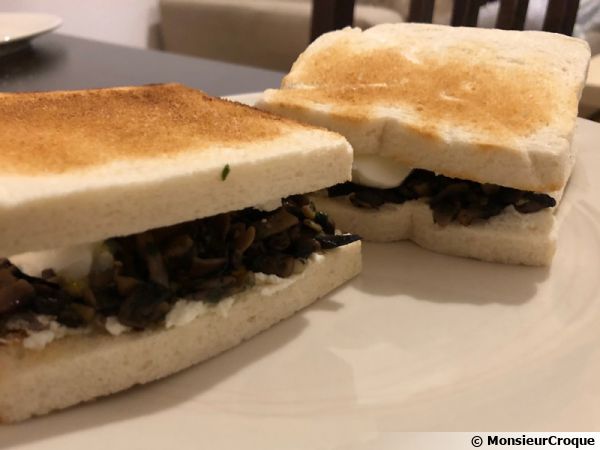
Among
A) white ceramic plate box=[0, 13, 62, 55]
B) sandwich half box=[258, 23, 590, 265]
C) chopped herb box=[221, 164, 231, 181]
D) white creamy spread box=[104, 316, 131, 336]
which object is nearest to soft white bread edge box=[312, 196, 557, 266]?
sandwich half box=[258, 23, 590, 265]

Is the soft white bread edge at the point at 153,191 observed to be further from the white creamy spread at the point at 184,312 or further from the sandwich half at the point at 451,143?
the sandwich half at the point at 451,143

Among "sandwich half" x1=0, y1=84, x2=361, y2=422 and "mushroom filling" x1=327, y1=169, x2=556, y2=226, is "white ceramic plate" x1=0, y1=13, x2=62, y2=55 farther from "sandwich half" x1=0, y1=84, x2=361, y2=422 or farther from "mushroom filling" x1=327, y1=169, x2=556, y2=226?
"mushroom filling" x1=327, y1=169, x2=556, y2=226

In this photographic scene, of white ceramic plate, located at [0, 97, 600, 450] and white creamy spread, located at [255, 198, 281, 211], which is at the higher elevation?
white creamy spread, located at [255, 198, 281, 211]

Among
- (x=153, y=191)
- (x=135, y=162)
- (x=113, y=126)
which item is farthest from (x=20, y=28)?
(x=153, y=191)

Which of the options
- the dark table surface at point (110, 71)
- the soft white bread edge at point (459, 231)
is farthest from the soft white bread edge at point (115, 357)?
the dark table surface at point (110, 71)

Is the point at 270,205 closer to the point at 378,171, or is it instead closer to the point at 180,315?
the point at 180,315

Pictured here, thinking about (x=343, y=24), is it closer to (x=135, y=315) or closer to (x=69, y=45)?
(x=69, y=45)

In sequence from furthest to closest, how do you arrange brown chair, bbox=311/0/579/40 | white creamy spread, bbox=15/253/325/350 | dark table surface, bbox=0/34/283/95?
brown chair, bbox=311/0/579/40 < dark table surface, bbox=0/34/283/95 < white creamy spread, bbox=15/253/325/350
